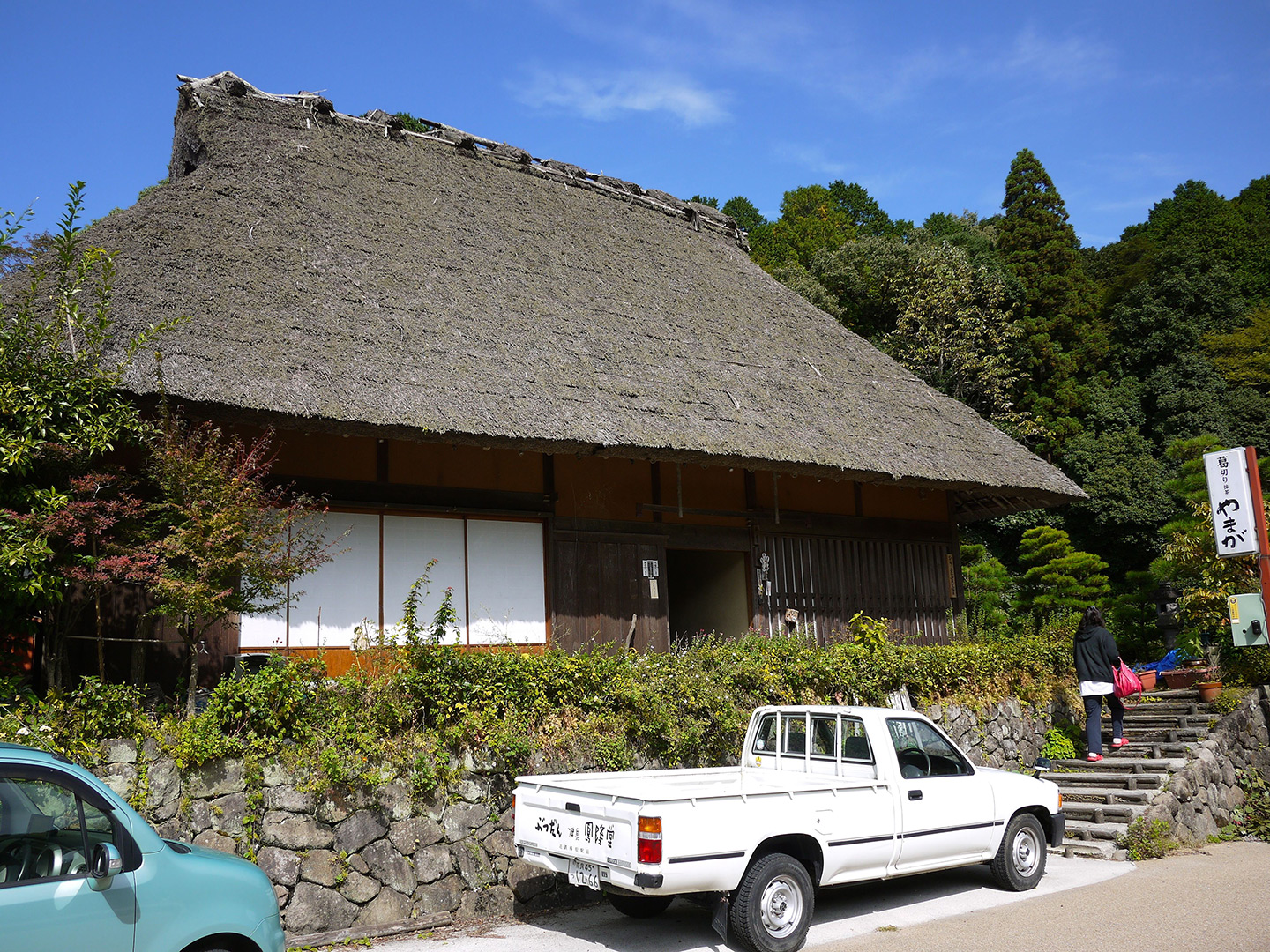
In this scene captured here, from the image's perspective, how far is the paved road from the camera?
6.23 metres

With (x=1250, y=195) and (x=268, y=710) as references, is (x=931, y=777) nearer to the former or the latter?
(x=268, y=710)

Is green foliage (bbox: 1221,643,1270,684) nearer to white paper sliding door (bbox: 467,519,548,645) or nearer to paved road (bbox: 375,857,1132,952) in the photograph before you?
paved road (bbox: 375,857,1132,952)

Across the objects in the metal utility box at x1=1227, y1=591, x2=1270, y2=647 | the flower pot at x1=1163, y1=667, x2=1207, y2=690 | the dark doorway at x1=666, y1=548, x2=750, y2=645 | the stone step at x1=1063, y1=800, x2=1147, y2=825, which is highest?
the dark doorway at x1=666, y1=548, x2=750, y2=645

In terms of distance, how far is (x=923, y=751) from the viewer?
7.27 metres

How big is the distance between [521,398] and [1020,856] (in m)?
6.23

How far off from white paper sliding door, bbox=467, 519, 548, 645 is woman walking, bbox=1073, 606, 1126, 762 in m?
6.41

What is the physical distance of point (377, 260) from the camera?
10781 mm

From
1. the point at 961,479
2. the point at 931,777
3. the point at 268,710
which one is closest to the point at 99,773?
the point at 268,710

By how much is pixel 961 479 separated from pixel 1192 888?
5798 mm

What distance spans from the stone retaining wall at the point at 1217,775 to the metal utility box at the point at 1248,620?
5.19 ft

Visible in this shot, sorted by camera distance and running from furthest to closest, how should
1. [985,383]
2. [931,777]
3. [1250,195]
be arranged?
[1250,195] < [985,383] < [931,777]

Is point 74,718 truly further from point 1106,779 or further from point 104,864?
point 1106,779

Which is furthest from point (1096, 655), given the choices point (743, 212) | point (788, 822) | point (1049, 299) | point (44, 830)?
point (743, 212)

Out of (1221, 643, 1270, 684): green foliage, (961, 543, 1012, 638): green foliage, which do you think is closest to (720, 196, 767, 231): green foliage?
(961, 543, 1012, 638): green foliage
